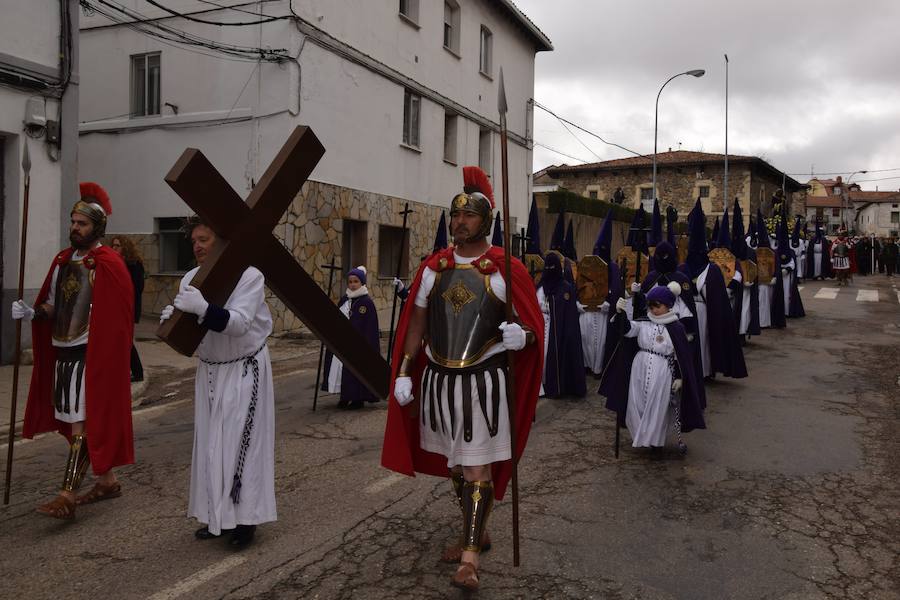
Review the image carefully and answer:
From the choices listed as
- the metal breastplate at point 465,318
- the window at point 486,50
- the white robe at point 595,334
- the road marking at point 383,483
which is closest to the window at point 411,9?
the window at point 486,50

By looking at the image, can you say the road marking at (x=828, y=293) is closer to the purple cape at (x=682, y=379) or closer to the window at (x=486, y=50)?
the window at (x=486, y=50)

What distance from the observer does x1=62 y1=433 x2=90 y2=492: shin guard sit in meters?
4.55

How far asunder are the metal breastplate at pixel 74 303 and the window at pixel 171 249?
35.2 ft

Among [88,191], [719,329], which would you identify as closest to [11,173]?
[88,191]

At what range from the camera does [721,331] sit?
9281 mm

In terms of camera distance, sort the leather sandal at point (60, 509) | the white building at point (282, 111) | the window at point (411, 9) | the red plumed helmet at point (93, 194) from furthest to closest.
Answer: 1. the window at point (411, 9)
2. the white building at point (282, 111)
3. the red plumed helmet at point (93, 194)
4. the leather sandal at point (60, 509)

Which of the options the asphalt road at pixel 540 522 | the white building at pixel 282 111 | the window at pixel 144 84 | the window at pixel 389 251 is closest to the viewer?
the asphalt road at pixel 540 522

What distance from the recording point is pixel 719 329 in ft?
30.5

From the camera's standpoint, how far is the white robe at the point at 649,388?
240 inches

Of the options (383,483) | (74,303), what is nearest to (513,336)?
(383,483)

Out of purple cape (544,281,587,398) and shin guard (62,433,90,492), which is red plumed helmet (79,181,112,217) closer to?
shin guard (62,433,90,492)

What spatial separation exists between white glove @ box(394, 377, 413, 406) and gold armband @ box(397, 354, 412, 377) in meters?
0.05

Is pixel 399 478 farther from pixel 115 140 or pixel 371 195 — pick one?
pixel 115 140

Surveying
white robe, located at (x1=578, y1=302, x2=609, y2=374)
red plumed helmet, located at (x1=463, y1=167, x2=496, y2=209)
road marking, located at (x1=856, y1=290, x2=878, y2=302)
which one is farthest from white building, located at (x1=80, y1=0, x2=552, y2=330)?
road marking, located at (x1=856, y1=290, x2=878, y2=302)
